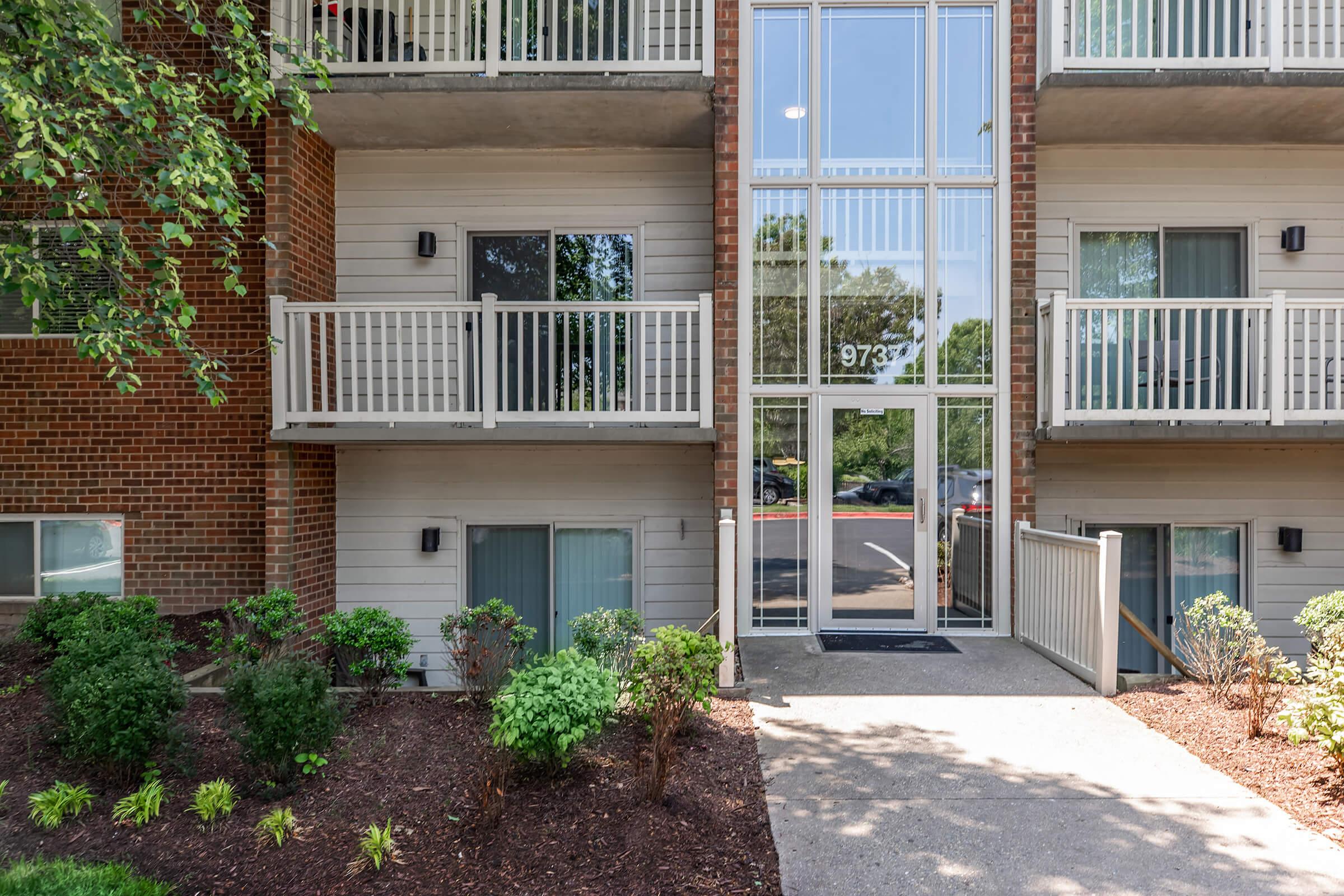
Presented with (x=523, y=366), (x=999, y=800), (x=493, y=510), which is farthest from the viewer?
(x=493, y=510)

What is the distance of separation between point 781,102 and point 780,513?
3699 mm

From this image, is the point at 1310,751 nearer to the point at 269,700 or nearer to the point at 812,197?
the point at 812,197

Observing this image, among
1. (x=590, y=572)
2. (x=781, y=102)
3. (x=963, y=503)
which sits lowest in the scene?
(x=590, y=572)

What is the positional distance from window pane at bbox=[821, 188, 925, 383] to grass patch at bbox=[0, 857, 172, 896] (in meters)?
5.63

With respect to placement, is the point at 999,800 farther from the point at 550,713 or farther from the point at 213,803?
the point at 213,803

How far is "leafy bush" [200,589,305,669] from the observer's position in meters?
5.31

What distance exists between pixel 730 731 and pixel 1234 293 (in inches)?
261

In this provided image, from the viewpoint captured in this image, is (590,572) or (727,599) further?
(590,572)

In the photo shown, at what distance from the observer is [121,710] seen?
12.5 feet

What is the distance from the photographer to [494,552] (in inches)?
289

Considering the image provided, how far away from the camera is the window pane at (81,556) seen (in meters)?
6.97

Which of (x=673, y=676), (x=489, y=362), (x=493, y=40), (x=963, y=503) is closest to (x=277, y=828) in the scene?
(x=673, y=676)

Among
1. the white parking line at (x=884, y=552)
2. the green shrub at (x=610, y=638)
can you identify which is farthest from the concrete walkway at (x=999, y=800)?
the white parking line at (x=884, y=552)

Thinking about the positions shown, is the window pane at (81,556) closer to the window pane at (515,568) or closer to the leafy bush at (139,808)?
the window pane at (515,568)
